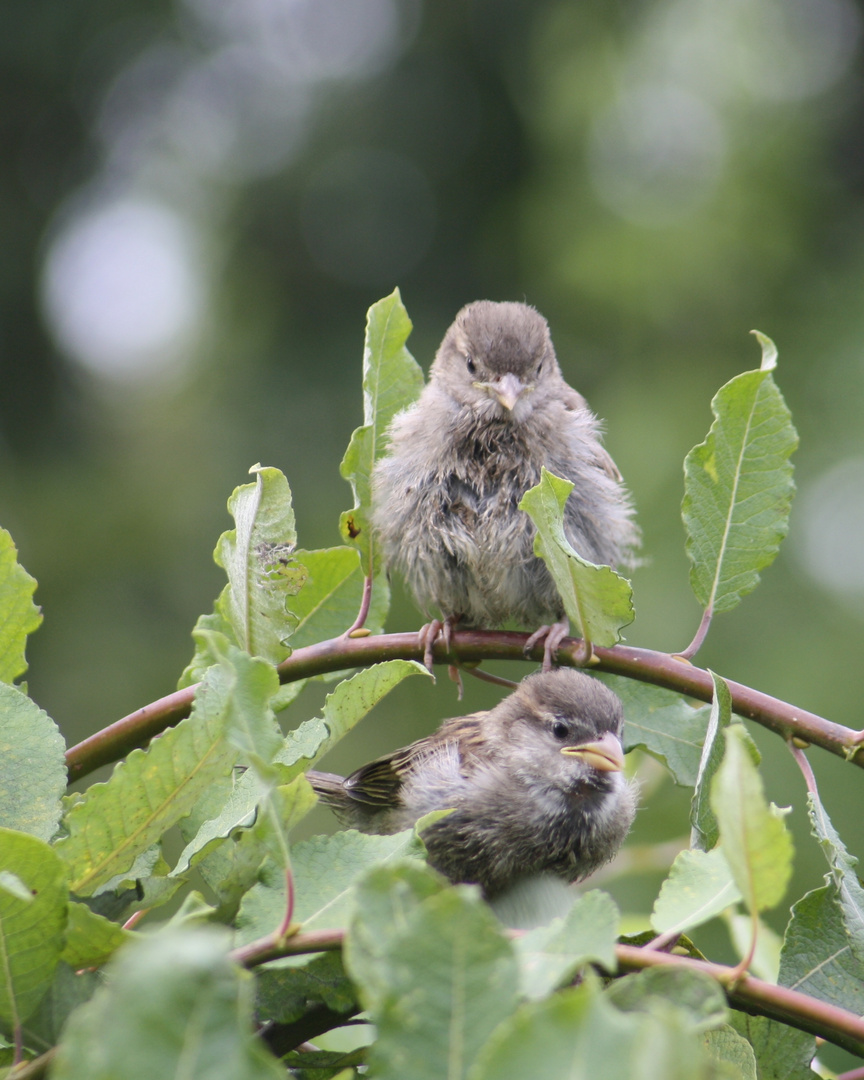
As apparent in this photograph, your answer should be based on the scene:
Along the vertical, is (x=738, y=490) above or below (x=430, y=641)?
above

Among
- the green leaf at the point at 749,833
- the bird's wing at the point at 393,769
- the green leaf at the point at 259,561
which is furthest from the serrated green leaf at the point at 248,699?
the bird's wing at the point at 393,769

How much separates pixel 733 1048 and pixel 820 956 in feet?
0.71

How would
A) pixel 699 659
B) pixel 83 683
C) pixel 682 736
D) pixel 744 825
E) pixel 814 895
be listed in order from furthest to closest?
1. pixel 83 683
2. pixel 699 659
3. pixel 682 736
4. pixel 814 895
5. pixel 744 825

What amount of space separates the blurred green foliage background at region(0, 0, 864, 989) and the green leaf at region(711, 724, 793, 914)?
4104 mm

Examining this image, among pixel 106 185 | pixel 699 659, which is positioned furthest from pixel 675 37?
pixel 106 185

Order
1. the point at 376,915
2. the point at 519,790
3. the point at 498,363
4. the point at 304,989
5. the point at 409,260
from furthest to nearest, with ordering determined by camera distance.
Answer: the point at 409,260, the point at 498,363, the point at 519,790, the point at 304,989, the point at 376,915

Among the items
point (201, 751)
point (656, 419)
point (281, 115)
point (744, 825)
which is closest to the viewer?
point (744, 825)

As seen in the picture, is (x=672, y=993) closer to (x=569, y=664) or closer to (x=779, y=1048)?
(x=779, y=1048)

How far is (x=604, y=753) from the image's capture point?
1752 millimetres

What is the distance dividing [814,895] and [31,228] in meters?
8.92

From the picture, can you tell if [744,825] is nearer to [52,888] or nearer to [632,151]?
[52,888]

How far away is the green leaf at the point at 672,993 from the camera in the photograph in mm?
789

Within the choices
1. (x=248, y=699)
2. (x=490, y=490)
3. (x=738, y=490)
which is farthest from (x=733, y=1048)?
(x=490, y=490)

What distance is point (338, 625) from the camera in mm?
1607
